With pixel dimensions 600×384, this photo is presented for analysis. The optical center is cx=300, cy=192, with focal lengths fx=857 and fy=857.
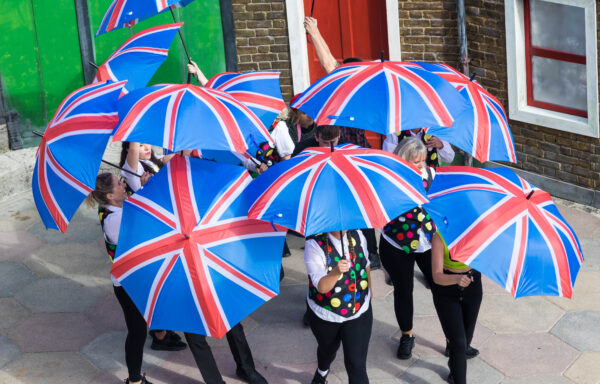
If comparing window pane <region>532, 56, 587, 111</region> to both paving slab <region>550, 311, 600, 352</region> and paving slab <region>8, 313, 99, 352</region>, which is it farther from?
paving slab <region>8, 313, 99, 352</region>

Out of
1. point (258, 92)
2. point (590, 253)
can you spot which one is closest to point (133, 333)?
point (258, 92)

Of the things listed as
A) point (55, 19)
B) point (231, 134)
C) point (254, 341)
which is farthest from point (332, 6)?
point (231, 134)

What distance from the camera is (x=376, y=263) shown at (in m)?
8.93

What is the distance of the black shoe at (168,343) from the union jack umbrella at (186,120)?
248 cm

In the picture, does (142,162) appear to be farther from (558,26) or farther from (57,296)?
(558,26)

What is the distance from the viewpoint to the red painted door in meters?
11.3

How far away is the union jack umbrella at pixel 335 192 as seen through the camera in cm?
533

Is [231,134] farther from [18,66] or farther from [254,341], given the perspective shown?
[18,66]

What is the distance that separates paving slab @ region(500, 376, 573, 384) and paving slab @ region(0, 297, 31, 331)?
4.63m

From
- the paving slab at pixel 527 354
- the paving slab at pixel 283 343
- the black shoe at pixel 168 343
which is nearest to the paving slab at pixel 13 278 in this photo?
the black shoe at pixel 168 343

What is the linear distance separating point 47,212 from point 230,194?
4.66ft

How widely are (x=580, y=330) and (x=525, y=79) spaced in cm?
382

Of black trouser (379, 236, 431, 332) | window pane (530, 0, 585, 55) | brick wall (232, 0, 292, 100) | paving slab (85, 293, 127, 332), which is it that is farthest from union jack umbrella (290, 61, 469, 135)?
brick wall (232, 0, 292, 100)

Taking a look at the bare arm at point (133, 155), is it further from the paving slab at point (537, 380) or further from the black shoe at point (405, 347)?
the paving slab at point (537, 380)
